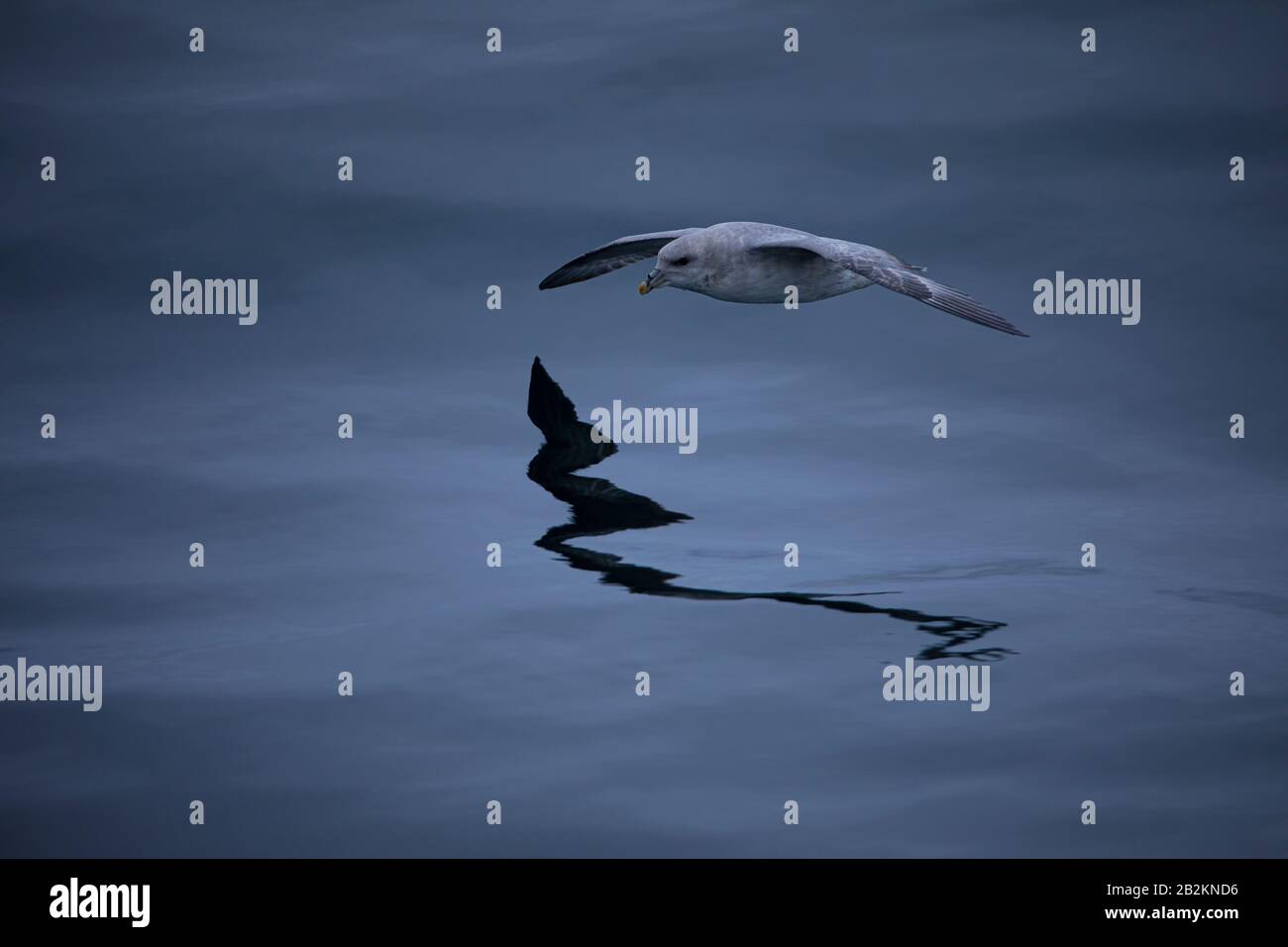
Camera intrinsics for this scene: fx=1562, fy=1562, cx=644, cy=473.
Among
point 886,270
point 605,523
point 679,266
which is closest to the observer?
point 605,523

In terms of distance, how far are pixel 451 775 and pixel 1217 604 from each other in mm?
7429

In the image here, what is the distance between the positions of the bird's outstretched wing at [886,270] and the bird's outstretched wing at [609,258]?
225cm

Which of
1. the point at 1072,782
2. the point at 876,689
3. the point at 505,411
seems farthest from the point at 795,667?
the point at 505,411

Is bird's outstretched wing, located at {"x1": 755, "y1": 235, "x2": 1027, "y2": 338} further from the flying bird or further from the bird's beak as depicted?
the bird's beak

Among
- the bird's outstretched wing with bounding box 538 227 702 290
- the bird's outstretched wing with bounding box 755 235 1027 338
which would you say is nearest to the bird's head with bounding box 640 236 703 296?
the bird's outstretched wing with bounding box 755 235 1027 338

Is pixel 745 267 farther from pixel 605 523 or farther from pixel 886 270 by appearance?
pixel 605 523

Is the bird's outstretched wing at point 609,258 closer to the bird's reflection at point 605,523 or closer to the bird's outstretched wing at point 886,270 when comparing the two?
the bird's reflection at point 605,523

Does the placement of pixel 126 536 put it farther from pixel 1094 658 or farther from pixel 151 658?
pixel 1094 658

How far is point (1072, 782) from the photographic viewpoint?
1180cm

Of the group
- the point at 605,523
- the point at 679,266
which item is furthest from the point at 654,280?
the point at 605,523

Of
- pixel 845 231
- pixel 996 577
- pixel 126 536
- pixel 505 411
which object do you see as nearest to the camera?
pixel 996 577

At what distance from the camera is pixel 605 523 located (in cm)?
1592

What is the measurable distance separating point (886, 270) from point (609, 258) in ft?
15.2

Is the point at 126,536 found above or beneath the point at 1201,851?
above
